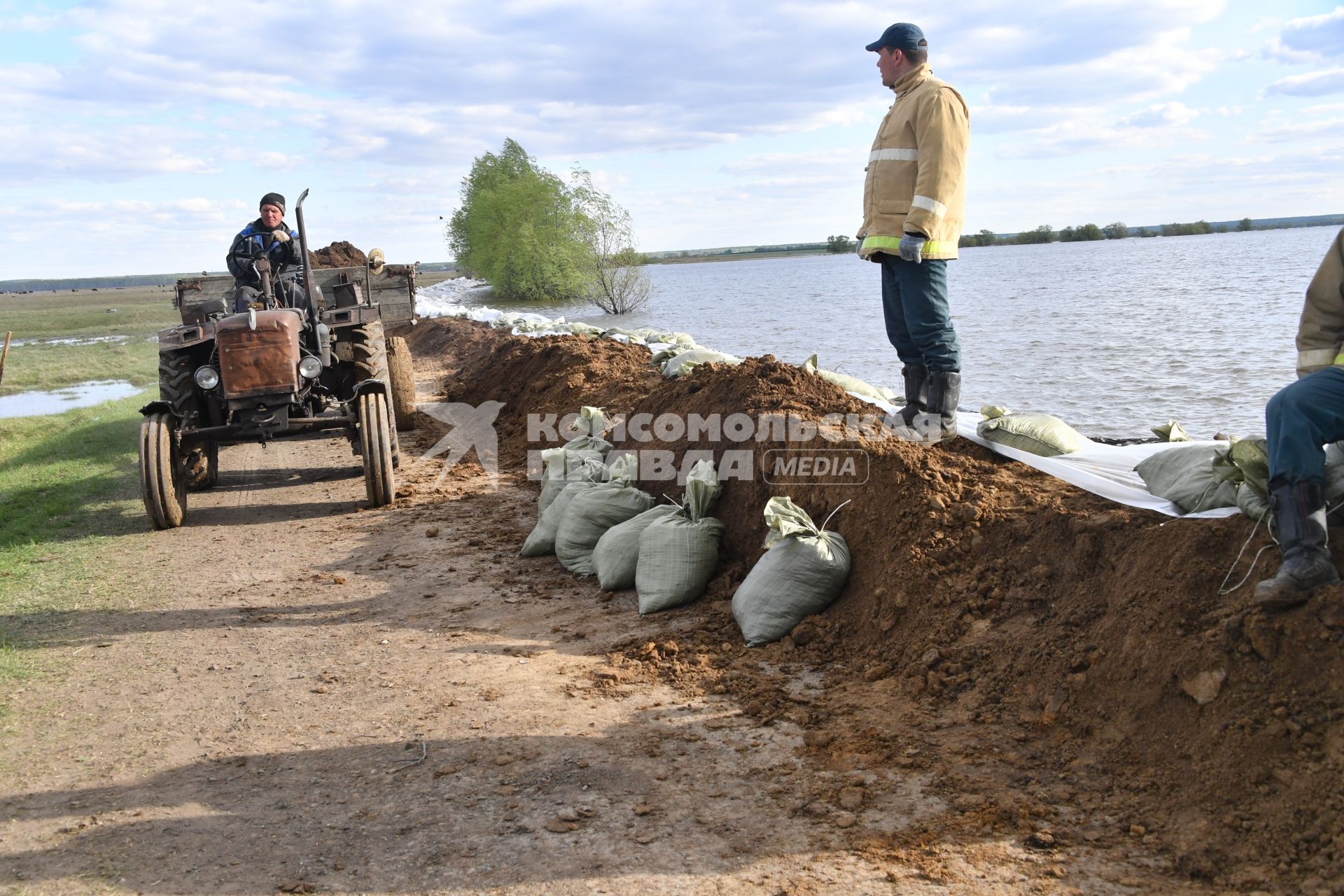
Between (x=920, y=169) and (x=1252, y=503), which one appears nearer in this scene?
(x=1252, y=503)

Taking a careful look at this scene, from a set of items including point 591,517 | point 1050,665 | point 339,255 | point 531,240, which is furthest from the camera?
point 531,240

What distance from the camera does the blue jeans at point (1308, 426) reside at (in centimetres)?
292

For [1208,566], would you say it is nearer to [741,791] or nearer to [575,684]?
[741,791]

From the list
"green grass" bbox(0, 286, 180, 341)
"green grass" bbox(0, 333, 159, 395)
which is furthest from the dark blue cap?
"green grass" bbox(0, 286, 180, 341)

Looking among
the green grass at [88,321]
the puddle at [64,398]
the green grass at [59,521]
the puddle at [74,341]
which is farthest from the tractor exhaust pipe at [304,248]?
the green grass at [88,321]

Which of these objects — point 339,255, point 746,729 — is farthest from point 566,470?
point 339,255

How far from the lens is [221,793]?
132 inches

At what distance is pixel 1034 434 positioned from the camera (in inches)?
191

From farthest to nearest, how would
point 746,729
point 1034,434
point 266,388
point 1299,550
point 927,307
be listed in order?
point 266,388
point 927,307
point 1034,434
point 746,729
point 1299,550

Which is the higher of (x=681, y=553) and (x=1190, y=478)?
(x=1190, y=478)

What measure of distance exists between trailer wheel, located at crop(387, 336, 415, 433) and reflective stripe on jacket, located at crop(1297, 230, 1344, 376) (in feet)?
29.0

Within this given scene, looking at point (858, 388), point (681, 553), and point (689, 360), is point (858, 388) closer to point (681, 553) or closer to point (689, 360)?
point (689, 360)

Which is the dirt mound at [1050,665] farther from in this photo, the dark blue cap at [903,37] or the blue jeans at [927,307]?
the dark blue cap at [903,37]

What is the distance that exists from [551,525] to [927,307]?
8.64 ft
